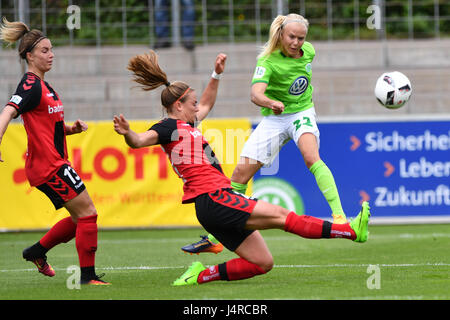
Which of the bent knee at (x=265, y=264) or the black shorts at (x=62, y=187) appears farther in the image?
the black shorts at (x=62, y=187)

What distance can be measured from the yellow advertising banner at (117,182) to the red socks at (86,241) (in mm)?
5697

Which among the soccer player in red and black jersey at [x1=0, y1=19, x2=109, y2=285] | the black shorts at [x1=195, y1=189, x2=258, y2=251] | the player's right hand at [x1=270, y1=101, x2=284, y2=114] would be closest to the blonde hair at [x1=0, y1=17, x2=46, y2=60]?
the soccer player in red and black jersey at [x1=0, y1=19, x2=109, y2=285]

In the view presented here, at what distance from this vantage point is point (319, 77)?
16.1 m

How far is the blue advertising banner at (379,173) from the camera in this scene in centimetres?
1221

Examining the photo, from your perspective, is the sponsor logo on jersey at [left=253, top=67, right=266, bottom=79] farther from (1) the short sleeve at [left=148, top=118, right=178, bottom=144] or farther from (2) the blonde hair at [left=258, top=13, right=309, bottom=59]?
(1) the short sleeve at [left=148, top=118, right=178, bottom=144]

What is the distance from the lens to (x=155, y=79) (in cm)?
654

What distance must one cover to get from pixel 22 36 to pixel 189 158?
1804mm

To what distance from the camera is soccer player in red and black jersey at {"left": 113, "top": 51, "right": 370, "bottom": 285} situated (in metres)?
6.06

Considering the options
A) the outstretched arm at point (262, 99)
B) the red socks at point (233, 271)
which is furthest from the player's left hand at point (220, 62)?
the red socks at point (233, 271)

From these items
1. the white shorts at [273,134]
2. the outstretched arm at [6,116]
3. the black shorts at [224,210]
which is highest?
the outstretched arm at [6,116]

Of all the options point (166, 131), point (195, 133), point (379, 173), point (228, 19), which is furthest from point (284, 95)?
point (228, 19)

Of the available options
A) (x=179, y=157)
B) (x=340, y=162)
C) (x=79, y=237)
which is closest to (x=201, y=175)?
(x=179, y=157)

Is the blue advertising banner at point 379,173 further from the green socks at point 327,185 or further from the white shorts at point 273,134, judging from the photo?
the green socks at point 327,185

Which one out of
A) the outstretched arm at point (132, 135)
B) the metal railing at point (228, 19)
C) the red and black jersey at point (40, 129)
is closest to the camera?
the outstretched arm at point (132, 135)
